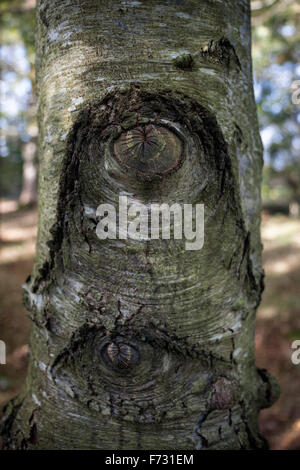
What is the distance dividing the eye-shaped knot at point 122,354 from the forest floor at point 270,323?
224cm

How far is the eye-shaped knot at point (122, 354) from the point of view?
3.21 ft

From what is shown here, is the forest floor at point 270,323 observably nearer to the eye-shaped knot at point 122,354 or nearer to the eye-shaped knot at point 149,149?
the eye-shaped knot at point 122,354

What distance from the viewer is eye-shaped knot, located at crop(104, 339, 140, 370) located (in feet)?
3.21

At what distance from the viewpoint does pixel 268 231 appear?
13273 millimetres

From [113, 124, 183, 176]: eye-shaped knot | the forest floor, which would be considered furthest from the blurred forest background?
[113, 124, 183, 176]: eye-shaped knot

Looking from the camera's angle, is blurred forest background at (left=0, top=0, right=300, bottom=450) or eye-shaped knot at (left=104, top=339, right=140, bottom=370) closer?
eye-shaped knot at (left=104, top=339, right=140, bottom=370)

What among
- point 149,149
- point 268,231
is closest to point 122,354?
point 149,149

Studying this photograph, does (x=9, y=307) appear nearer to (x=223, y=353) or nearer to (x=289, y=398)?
(x=289, y=398)

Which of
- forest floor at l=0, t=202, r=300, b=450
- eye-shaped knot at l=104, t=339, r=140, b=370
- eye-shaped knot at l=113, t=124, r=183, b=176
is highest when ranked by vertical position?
eye-shaped knot at l=113, t=124, r=183, b=176

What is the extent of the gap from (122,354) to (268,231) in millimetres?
13285

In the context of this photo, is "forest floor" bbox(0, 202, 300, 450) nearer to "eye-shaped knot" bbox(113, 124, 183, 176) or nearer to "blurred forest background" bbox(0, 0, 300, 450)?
"blurred forest background" bbox(0, 0, 300, 450)

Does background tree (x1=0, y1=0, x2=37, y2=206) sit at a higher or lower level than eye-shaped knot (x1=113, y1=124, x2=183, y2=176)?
higher

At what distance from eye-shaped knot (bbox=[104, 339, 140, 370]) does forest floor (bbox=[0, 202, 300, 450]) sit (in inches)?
88.2

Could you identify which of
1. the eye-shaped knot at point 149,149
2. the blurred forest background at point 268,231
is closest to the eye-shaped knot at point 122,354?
the eye-shaped knot at point 149,149
